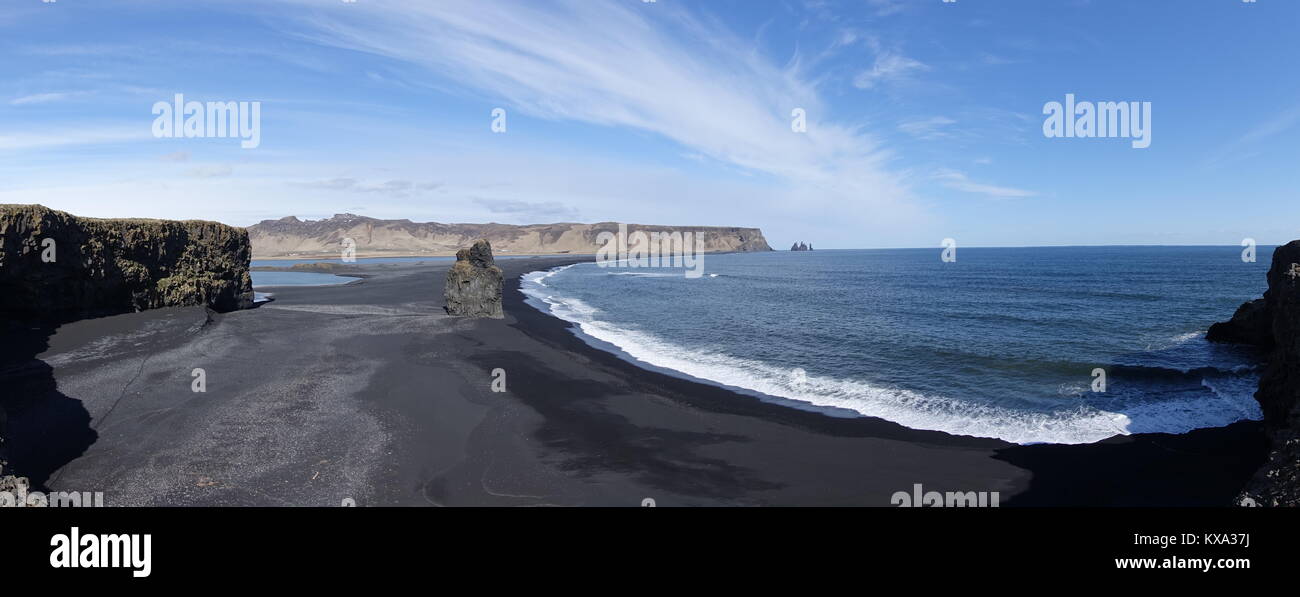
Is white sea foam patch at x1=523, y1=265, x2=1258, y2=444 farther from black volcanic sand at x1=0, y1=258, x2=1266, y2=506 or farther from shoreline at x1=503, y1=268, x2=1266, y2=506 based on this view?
black volcanic sand at x1=0, y1=258, x2=1266, y2=506

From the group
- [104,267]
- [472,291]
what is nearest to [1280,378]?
[472,291]

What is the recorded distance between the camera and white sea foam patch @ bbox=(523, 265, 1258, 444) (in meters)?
12.7

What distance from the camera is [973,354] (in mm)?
21047

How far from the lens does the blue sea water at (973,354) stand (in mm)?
14152

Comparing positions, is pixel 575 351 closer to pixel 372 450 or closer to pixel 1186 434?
pixel 372 450

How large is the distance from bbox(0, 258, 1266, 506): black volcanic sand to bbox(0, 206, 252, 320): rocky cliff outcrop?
6.62ft

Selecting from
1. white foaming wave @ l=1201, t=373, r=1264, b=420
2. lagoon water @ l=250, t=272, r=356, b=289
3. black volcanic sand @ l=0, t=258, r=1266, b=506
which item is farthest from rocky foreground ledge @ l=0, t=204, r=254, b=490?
white foaming wave @ l=1201, t=373, r=1264, b=420

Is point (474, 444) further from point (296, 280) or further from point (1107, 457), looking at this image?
point (296, 280)

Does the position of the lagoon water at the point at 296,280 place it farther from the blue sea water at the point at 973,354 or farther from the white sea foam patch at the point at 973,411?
the white sea foam patch at the point at 973,411

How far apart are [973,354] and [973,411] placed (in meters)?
7.93

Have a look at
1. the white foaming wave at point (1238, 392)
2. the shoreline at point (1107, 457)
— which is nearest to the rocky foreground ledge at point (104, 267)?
the shoreline at point (1107, 457)

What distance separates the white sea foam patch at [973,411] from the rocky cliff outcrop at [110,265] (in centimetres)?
2289
